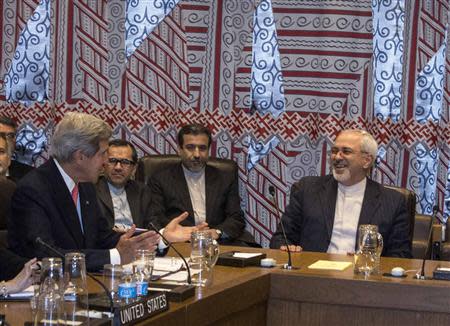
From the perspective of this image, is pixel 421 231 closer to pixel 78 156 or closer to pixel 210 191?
pixel 210 191

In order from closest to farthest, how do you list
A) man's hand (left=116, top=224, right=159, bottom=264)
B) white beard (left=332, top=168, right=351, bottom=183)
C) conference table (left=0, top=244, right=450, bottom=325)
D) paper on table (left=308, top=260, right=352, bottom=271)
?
man's hand (left=116, top=224, right=159, bottom=264)
conference table (left=0, top=244, right=450, bottom=325)
paper on table (left=308, top=260, right=352, bottom=271)
white beard (left=332, top=168, right=351, bottom=183)

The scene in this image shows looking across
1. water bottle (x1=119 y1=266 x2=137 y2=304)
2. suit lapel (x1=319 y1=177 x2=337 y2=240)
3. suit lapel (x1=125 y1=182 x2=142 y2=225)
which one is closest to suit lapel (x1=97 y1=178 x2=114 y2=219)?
suit lapel (x1=125 y1=182 x2=142 y2=225)

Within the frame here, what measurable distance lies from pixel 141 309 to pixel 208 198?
3.59 m

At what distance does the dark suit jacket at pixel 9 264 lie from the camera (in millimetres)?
3596

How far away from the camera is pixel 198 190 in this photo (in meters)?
6.37

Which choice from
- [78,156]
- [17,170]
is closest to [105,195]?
[17,170]

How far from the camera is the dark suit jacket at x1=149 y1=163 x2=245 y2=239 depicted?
6.23m

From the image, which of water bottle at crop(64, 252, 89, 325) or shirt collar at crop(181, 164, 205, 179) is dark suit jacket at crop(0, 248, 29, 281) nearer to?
water bottle at crop(64, 252, 89, 325)

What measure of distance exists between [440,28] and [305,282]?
3.19 meters

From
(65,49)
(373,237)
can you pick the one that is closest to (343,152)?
(373,237)

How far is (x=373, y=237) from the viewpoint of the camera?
4.14 meters

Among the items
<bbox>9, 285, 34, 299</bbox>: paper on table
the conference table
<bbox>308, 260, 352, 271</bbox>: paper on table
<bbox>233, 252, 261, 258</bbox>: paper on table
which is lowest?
the conference table

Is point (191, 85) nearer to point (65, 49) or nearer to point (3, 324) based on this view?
point (65, 49)

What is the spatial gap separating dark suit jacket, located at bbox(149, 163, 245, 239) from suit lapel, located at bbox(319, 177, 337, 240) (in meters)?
1.00
